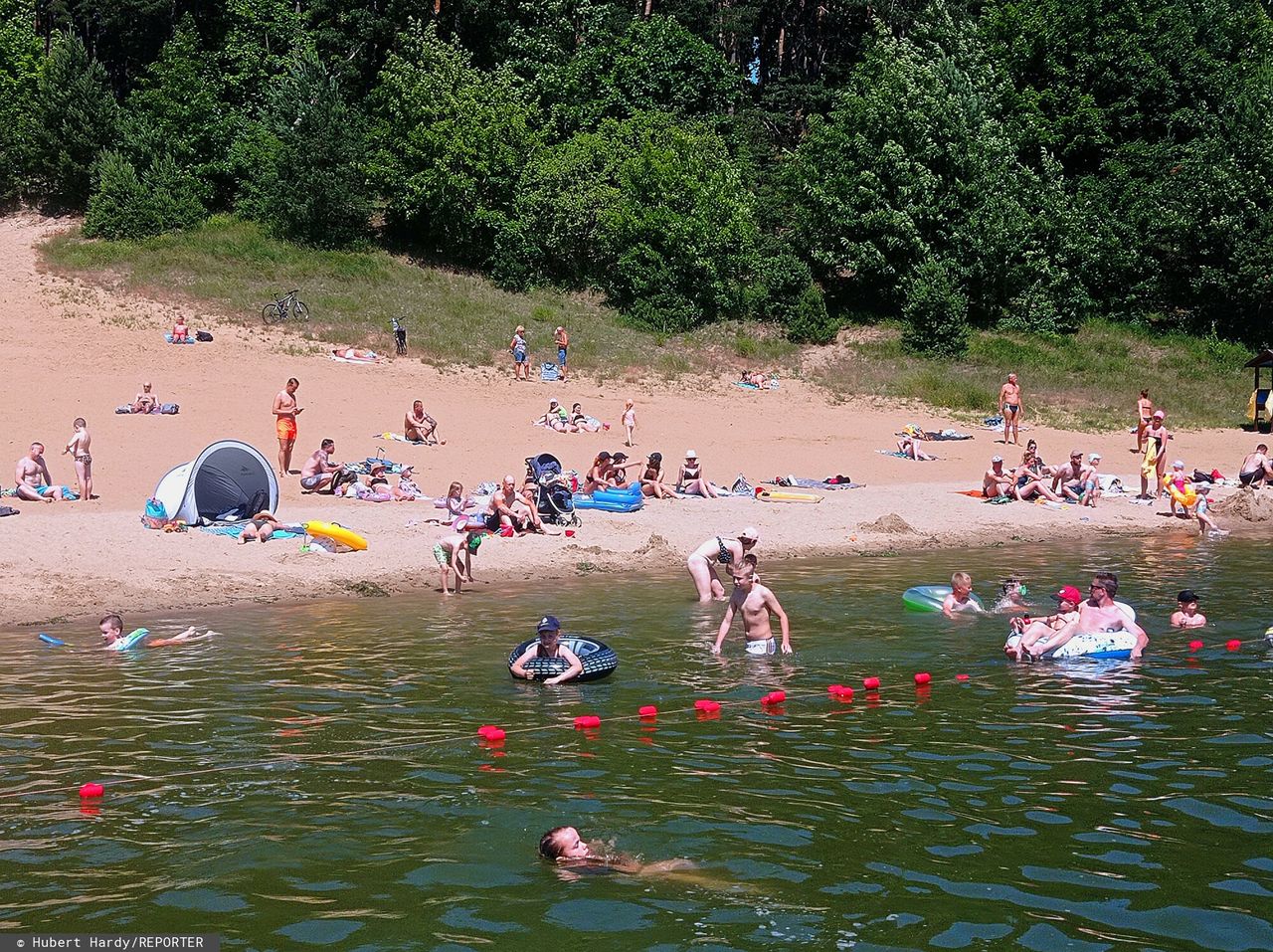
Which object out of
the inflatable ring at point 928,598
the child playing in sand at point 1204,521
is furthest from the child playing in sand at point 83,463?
the child playing in sand at point 1204,521

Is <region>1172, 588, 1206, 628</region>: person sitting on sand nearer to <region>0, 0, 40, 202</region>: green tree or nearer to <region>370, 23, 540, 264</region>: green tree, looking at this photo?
<region>370, 23, 540, 264</region>: green tree

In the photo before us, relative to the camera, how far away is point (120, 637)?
15.3 m

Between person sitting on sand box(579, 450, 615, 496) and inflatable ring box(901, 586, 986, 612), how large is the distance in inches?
329

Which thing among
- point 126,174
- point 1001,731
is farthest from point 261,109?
point 1001,731

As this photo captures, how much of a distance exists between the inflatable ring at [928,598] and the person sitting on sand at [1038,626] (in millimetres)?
2045

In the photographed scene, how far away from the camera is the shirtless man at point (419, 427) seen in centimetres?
2848

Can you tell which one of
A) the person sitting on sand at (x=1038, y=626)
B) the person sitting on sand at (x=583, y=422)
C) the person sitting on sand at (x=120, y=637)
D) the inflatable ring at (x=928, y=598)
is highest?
the person sitting on sand at (x=583, y=422)

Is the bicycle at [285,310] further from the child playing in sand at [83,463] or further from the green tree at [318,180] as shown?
the child playing in sand at [83,463]

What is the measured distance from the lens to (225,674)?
13.9 metres

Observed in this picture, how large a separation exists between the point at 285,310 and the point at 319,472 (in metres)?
15.0

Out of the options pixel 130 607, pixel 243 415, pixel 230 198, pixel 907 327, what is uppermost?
pixel 230 198

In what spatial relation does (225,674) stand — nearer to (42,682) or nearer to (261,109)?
(42,682)

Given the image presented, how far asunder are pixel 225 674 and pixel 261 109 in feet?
133

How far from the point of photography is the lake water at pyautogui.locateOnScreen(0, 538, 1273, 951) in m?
7.80
